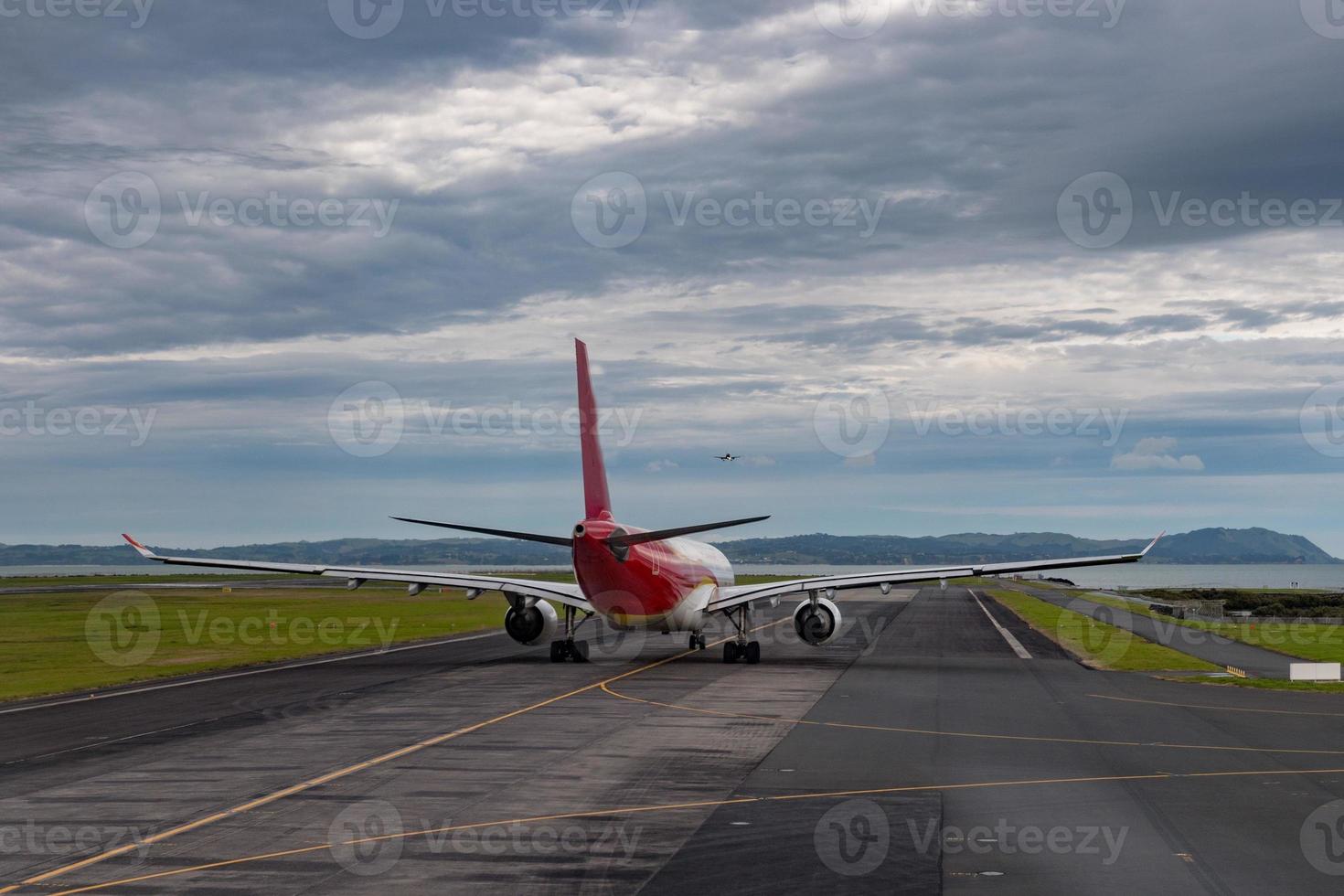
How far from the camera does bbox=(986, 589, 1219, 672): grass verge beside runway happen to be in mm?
45125

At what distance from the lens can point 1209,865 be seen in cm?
1555

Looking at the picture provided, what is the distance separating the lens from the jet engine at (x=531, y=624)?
152ft

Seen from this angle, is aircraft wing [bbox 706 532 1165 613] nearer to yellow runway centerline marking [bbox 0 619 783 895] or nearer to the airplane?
the airplane

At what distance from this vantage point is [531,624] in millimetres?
46344

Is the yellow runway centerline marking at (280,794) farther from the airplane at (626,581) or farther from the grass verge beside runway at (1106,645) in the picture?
the grass verge beside runway at (1106,645)

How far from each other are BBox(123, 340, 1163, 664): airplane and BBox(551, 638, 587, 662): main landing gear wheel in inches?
1.4

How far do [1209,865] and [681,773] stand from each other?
9817 mm

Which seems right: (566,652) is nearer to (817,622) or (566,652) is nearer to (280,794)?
(817,622)

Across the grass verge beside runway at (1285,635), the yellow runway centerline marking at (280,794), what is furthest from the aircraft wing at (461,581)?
the grass verge beside runway at (1285,635)

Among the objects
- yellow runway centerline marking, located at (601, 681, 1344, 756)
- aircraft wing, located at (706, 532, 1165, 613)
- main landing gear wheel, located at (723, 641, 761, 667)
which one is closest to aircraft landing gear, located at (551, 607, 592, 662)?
aircraft wing, located at (706, 532, 1165, 613)

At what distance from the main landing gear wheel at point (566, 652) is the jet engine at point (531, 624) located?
0.52 m

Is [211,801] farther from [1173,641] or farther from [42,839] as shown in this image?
[1173,641]

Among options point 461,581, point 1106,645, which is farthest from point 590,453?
point 1106,645

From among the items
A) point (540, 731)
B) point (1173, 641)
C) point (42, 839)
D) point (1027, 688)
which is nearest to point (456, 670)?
point (540, 731)
